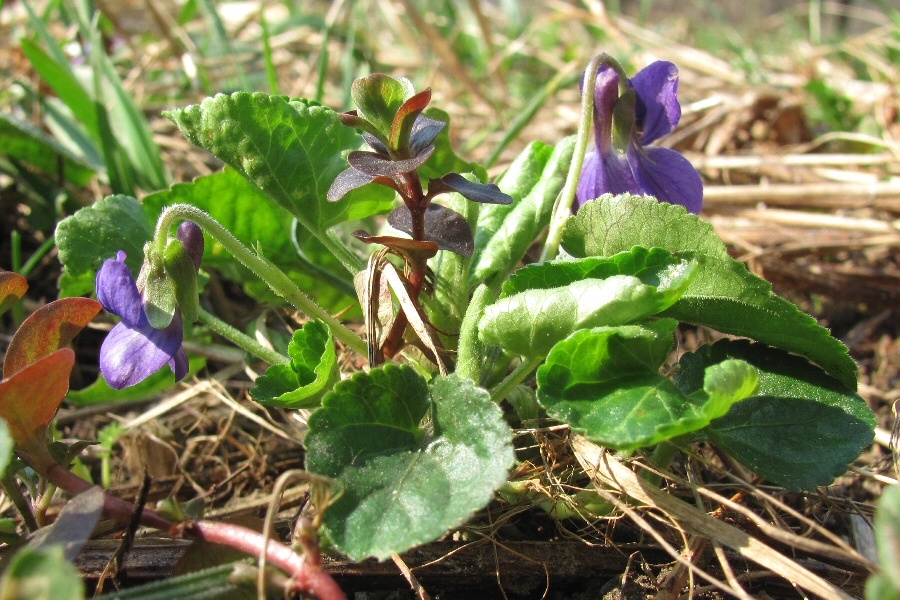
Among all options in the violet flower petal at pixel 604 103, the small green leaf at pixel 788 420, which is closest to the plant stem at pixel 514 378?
the small green leaf at pixel 788 420

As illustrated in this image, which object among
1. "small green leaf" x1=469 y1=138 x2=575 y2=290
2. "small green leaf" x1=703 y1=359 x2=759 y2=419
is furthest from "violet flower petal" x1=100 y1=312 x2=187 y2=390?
"small green leaf" x1=703 y1=359 x2=759 y2=419

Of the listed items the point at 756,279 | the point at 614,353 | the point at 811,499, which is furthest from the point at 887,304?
the point at 614,353

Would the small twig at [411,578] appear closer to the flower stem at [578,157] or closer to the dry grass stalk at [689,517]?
the dry grass stalk at [689,517]

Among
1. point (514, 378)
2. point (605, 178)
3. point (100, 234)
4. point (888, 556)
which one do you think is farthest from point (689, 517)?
point (100, 234)

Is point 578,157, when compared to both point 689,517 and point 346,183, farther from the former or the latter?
point 689,517

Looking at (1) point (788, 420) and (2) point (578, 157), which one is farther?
(2) point (578, 157)

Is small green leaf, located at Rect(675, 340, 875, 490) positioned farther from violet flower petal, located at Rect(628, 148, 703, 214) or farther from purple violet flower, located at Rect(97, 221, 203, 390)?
purple violet flower, located at Rect(97, 221, 203, 390)
